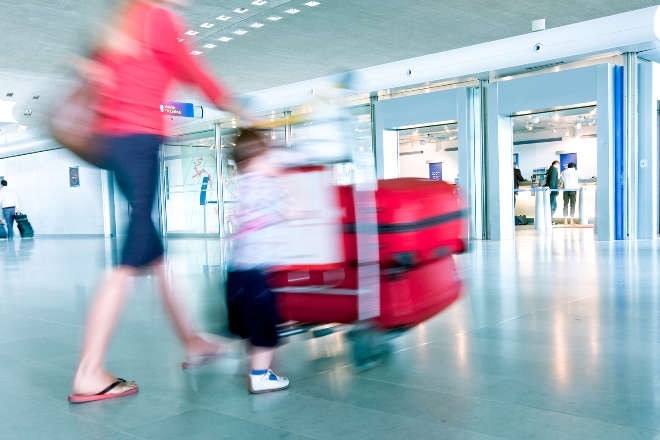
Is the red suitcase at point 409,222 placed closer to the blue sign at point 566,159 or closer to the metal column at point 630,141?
the metal column at point 630,141

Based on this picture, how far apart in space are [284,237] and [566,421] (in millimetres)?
1102

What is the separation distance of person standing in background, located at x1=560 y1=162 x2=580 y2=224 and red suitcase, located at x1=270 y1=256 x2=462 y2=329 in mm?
13824

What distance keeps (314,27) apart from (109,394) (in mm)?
9272

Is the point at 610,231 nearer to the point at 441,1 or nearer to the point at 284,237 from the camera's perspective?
the point at 441,1

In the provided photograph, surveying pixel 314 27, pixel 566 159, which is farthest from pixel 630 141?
pixel 566 159

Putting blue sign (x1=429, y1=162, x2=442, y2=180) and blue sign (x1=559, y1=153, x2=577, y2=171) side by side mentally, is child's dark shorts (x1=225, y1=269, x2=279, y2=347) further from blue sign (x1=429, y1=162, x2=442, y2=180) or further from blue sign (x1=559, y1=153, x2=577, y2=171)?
blue sign (x1=429, y1=162, x2=442, y2=180)

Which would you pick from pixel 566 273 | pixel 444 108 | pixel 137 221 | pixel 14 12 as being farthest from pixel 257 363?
pixel 444 108

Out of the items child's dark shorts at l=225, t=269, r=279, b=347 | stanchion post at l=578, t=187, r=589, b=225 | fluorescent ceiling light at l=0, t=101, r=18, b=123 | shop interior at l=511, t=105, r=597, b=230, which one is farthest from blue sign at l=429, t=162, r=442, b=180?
child's dark shorts at l=225, t=269, r=279, b=347

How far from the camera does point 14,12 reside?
9445 millimetres

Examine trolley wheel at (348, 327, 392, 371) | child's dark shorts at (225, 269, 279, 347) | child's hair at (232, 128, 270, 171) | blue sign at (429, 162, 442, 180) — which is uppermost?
blue sign at (429, 162, 442, 180)

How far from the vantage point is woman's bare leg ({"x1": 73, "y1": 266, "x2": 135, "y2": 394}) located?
215 centimetres

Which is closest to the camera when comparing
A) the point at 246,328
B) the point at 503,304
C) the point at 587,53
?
the point at 246,328

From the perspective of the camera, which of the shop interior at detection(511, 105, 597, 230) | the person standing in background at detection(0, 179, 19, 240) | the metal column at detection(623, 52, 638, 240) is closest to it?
the metal column at detection(623, 52, 638, 240)

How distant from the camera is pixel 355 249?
229 cm
